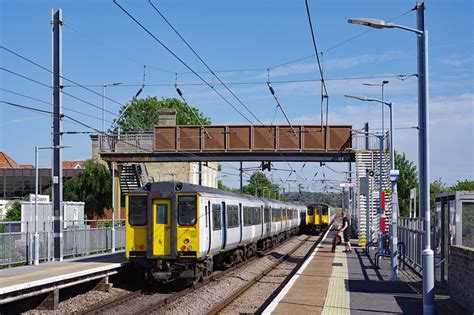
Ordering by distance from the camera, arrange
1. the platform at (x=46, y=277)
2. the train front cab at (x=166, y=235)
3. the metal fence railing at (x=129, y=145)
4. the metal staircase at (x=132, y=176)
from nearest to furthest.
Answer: the platform at (x=46, y=277)
the train front cab at (x=166, y=235)
the metal fence railing at (x=129, y=145)
the metal staircase at (x=132, y=176)

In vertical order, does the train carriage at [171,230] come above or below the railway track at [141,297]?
above

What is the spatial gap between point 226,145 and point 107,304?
86.2 feet

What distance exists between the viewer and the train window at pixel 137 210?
64.3ft

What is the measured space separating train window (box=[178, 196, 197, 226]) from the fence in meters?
A: 5.56

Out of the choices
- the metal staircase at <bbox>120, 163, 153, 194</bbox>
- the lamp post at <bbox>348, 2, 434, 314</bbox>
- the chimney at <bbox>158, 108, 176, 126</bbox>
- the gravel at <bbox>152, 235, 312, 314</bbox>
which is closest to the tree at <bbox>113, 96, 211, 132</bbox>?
the chimney at <bbox>158, 108, 176, 126</bbox>

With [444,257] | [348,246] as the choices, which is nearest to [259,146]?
[348,246]

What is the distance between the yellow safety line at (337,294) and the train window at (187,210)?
404cm

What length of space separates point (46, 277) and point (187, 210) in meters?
4.69

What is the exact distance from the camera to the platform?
1408cm

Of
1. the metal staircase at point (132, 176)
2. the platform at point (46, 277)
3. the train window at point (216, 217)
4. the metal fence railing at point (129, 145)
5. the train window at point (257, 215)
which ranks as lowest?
the platform at point (46, 277)

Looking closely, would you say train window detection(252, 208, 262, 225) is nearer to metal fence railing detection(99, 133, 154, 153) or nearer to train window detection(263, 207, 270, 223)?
train window detection(263, 207, 270, 223)

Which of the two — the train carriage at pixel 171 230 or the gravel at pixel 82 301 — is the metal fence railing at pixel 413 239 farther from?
the gravel at pixel 82 301

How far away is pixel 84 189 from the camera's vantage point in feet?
171

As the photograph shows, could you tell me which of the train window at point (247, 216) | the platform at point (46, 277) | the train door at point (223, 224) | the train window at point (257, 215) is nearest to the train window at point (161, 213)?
the platform at point (46, 277)
